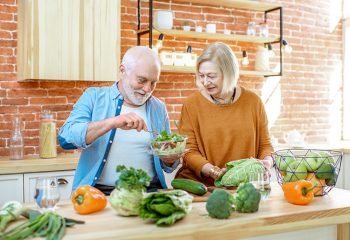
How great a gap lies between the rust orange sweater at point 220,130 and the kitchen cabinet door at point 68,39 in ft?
3.84

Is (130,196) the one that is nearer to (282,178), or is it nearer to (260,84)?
(282,178)

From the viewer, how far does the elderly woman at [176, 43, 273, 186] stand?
8.99ft

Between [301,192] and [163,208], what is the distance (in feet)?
2.13

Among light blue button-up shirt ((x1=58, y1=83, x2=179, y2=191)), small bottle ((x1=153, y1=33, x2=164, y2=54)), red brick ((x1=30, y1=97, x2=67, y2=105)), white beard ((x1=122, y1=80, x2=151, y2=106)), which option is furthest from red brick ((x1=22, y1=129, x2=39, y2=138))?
white beard ((x1=122, y1=80, x2=151, y2=106))

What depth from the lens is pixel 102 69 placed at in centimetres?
372

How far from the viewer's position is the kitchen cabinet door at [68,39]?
11.3 feet

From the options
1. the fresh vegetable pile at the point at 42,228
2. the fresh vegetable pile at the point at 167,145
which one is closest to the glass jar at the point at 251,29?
the fresh vegetable pile at the point at 167,145

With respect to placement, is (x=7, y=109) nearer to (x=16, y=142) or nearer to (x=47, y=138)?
(x=16, y=142)

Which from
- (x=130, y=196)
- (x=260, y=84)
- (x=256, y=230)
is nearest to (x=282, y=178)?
(x=256, y=230)

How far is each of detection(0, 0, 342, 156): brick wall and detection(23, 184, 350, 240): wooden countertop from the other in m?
2.17

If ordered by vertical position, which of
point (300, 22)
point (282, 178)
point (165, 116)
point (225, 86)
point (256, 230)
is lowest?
point (256, 230)

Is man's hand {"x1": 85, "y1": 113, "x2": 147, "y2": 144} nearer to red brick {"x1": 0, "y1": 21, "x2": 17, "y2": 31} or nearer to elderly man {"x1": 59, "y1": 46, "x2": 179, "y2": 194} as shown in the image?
elderly man {"x1": 59, "y1": 46, "x2": 179, "y2": 194}

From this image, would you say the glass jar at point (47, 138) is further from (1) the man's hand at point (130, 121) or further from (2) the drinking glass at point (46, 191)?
(2) the drinking glass at point (46, 191)

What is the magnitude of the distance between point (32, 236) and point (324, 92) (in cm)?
486
